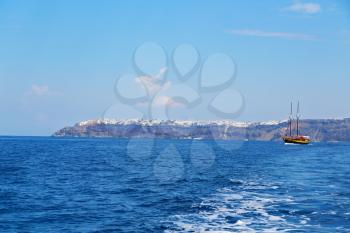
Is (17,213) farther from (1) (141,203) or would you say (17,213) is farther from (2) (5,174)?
(2) (5,174)

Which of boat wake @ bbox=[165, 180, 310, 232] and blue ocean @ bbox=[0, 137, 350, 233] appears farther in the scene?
blue ocean @ bbox=[0, 137, 350, 233]

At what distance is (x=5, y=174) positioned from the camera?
206ft

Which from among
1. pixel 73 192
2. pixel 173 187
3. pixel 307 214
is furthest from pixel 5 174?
pixel 307 214

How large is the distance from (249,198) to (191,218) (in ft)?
38.1

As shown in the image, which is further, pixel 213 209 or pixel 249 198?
pixel 249 198

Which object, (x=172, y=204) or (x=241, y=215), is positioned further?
(x=172, y=204)

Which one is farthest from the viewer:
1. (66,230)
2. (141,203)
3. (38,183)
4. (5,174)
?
(5,174)

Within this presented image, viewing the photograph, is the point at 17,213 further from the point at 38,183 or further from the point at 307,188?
the point at 307,188

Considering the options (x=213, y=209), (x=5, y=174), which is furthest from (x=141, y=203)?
(x=5, y=174)

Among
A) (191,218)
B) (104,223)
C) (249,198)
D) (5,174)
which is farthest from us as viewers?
(5,174)

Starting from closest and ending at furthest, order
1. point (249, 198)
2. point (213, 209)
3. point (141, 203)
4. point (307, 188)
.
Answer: point (213, 209) < point (141, 203) < point (249, 198) < point (307, 188)

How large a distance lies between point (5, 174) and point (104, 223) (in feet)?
120

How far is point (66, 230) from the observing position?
2914 centimetres

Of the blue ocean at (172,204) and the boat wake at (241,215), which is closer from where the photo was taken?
the boat wake at (241,215)
